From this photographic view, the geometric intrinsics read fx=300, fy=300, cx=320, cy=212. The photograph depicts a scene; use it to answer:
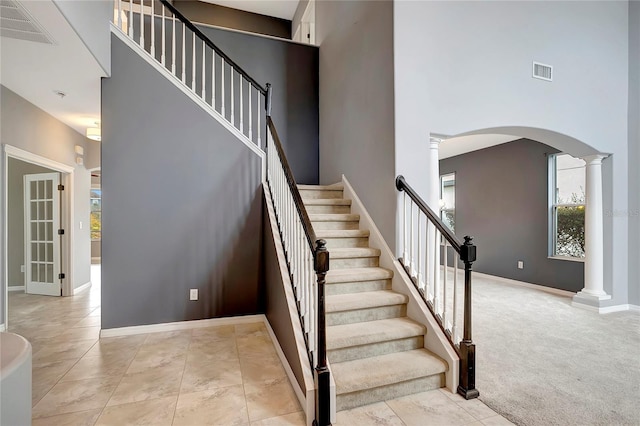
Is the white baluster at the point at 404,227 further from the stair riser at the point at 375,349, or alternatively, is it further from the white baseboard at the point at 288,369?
the white baseboard at the point at 288,369

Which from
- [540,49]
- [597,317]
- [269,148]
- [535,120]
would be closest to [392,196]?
[269,148]

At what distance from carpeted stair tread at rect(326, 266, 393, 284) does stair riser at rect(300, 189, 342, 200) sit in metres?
1.28

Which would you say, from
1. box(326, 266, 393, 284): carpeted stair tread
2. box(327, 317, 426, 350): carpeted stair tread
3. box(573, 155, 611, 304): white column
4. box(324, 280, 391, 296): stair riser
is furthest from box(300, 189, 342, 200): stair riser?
box(573, 155, 611, 304): white column

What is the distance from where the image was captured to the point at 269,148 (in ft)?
11.4

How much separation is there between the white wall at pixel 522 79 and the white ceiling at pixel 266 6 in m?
4.33

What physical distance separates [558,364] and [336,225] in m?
2.31

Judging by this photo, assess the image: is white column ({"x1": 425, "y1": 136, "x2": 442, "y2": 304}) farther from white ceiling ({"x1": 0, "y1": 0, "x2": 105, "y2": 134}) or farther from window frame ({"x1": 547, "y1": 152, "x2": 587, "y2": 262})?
window frame ({"x1": 547, "y1": 152, "x2": 587, "y2": 262})

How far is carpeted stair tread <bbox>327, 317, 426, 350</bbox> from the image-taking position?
218 cm

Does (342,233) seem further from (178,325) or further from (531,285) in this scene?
(531,285)

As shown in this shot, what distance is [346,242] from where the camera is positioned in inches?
126

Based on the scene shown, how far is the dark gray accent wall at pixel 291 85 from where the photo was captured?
472 cm

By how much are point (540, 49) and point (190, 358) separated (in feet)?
16.3

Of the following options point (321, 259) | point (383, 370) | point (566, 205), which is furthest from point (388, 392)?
point (566, 205)

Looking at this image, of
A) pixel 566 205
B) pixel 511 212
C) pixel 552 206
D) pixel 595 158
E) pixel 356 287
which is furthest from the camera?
pixel 511 212
